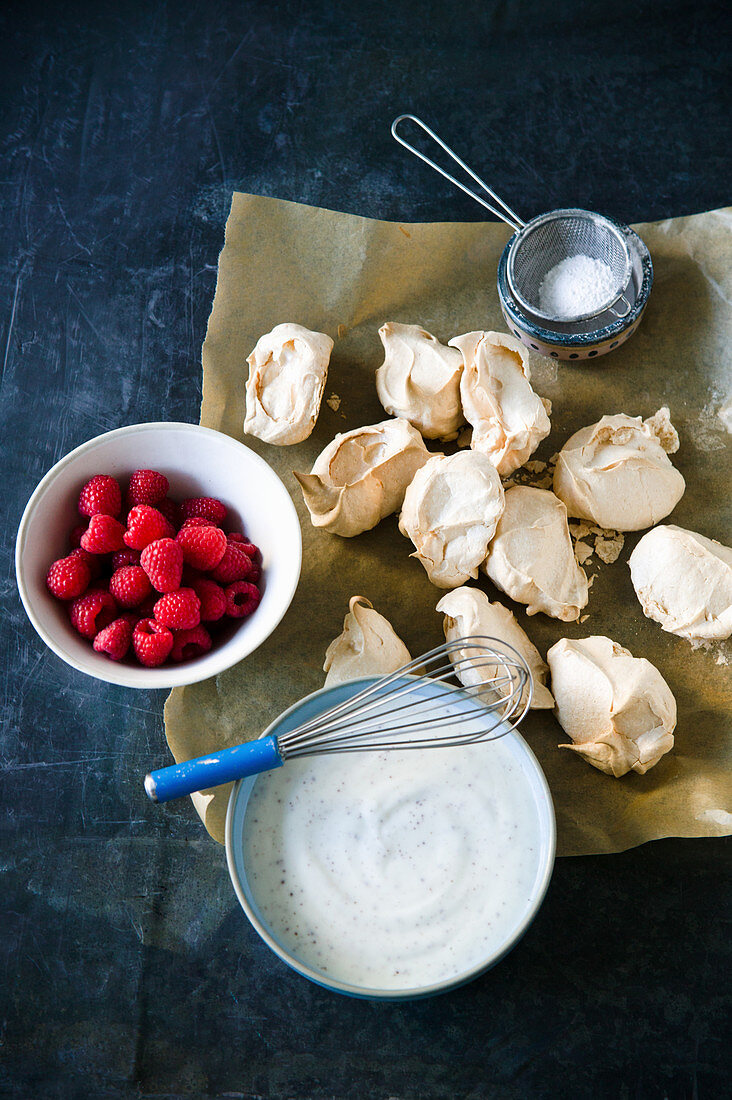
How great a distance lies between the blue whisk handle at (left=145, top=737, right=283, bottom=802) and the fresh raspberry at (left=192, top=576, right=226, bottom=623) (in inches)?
8.2

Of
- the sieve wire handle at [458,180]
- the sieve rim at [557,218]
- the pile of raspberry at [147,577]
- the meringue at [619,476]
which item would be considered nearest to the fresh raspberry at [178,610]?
the pile of raspberry at [147,577]

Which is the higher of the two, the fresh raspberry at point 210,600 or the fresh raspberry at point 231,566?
the fresh raspberry at point 231,566

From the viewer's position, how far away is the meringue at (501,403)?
1437 millimetres

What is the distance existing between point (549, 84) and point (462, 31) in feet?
0.64

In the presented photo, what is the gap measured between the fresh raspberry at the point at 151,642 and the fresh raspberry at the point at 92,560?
114mm

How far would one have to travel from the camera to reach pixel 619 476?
1.43 m

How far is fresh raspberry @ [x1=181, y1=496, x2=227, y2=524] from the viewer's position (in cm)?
134

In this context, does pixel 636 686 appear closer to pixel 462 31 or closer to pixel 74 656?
pixel 74 656

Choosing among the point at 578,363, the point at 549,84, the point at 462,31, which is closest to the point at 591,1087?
the point at 578,363

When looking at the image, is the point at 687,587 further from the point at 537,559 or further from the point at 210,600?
the point at 210,600

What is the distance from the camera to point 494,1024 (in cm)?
129

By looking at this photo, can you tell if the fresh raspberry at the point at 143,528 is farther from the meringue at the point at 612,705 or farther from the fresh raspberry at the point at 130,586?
the meringue at the point at 612,705

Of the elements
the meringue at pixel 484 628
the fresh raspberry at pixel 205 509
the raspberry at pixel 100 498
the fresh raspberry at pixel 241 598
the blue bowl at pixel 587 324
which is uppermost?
the blue bowl at pixel 587 324

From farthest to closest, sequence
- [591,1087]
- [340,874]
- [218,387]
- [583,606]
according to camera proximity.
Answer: [218,387]
[583,606]
[591,1087]
[340,874]
